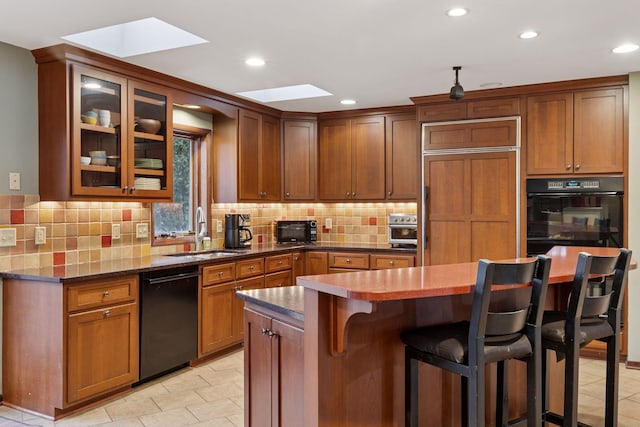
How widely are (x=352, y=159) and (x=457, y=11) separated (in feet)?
9.67

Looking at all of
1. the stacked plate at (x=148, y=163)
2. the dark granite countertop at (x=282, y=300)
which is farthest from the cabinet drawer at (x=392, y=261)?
the dark granite countertop at (x=282, y=300)

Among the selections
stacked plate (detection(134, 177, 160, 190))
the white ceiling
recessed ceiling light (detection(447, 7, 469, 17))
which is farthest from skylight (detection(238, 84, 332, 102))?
recessed ceiling light (detection(447, 7, 469, 17))

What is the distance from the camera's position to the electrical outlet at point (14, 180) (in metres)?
3.42

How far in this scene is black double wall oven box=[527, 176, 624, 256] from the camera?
4.24 m

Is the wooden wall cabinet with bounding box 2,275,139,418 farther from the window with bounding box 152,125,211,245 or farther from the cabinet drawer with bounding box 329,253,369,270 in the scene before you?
the cabinet drawer with bounding box 329,253,369,270

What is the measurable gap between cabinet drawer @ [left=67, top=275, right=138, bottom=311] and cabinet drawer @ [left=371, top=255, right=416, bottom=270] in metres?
2.50

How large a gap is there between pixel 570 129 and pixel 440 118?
1127 millimetres

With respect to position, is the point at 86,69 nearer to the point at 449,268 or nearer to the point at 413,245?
the point at 449,268

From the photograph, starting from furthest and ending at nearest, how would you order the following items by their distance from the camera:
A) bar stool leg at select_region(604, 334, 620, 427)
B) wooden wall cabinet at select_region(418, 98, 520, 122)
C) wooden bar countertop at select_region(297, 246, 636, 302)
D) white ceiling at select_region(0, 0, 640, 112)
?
1. wooden wall cabinet at select_region(418, 98, 520, 122)
2. white ceiling at select_region(0, 0, 640, 112)
3. bar stool leg at select_region(604, 334, 620, 427)
4. wooden bar countertop at select_region(297, 246, 636, 302)

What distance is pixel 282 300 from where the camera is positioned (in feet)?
7.68

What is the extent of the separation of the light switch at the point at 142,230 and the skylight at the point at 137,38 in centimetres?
141

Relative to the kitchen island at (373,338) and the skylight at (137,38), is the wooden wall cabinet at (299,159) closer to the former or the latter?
the skylight at (137,38)

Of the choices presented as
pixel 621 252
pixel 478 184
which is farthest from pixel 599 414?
pixel 478 184

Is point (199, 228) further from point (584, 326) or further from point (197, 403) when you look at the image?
point (584, 326)
